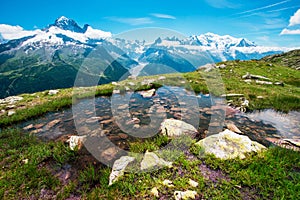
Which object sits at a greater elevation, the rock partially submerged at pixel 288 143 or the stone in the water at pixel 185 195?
the rock partially submerged at pixel 288 143

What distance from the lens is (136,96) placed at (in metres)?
16.8

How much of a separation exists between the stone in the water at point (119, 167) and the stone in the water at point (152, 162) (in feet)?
1.66

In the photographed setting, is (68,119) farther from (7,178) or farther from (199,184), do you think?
(199,184)

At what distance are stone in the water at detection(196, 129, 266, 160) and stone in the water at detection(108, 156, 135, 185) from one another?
10.4 feet

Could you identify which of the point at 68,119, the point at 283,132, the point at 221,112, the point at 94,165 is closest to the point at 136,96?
the point at 68,119

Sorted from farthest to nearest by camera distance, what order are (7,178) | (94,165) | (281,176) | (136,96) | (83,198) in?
(136,96) → (94,165) → (7,178) → (281,176) → (83,198)

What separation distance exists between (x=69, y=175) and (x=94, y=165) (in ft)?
2.99

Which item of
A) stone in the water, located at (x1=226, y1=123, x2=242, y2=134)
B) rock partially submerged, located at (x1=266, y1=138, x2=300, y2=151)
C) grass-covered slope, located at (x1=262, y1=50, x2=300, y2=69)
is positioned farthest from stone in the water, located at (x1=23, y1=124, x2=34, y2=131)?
grass-covered slope, located at (x1=262, y1=50, x2=300, y2=69)

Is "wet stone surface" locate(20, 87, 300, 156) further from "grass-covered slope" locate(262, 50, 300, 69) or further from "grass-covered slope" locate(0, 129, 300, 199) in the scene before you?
"grass-covered slope" locate(262, 50, 300, 69)

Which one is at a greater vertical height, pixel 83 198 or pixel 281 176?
pixel 281 176

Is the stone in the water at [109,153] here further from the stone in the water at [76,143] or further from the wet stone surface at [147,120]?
the stone in the water at [76,143]

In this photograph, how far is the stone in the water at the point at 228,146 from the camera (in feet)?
22.0

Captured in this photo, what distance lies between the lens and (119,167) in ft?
20.4

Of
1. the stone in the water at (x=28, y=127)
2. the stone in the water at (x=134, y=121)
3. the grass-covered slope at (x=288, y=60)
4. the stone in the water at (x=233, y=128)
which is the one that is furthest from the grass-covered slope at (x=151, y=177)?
the grass-covered slope at (x=288, y=60)
